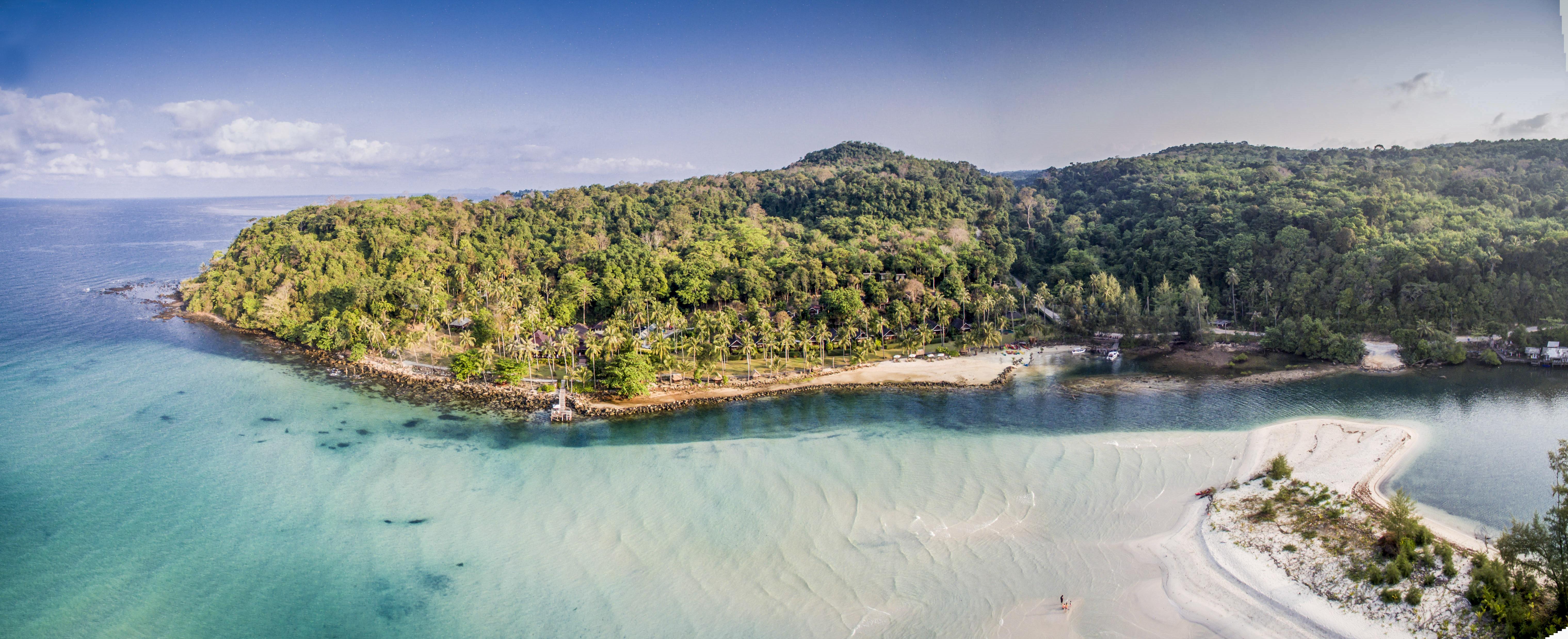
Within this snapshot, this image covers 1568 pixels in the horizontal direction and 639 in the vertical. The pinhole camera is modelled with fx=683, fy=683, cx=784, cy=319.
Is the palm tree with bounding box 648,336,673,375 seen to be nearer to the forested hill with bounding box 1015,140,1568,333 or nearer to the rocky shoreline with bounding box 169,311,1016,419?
the rocky shoreline with bounding box 169,311,1016,419

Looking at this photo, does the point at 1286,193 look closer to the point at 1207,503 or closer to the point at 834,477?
the point at 1207,503

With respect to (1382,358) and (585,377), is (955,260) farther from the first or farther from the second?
(585,377)

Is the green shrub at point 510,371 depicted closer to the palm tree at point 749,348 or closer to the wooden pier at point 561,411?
the wooden pier at point 561,411

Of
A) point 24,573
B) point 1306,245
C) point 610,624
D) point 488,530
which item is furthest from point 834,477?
point 1306,245

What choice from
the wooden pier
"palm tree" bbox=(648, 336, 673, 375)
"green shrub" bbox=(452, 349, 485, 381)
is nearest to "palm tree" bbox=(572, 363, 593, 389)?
the wooden pier

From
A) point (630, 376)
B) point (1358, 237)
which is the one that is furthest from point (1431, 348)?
point (630, 376)

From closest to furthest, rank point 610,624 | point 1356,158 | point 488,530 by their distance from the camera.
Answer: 1. point 610,624
2. point 488,530
3. point 1356,158

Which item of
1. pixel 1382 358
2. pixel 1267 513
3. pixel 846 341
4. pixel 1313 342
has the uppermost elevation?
pixel 1313 342
